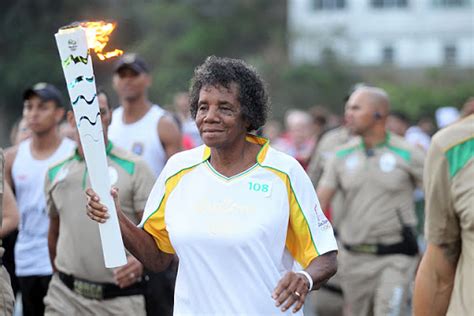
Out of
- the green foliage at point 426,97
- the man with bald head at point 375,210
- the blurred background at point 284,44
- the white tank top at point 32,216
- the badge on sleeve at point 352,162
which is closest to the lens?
the white tank top at point 32,216

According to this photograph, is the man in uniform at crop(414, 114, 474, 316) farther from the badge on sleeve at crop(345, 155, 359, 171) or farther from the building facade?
the building facade

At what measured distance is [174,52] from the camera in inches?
2099

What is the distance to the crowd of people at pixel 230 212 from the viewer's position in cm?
512

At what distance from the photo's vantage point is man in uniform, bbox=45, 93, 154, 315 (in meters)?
7.71

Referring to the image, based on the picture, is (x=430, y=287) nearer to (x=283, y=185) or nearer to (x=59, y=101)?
(x=283, y=185)

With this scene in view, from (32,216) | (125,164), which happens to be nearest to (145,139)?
(32,216)

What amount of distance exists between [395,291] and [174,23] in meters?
50.4

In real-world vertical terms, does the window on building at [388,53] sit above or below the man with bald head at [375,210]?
below

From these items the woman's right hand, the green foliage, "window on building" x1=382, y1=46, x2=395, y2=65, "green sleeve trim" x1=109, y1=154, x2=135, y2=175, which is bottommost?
the green foliage

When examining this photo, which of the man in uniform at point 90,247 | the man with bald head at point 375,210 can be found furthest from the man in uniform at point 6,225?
the man with bald head at point 375,210

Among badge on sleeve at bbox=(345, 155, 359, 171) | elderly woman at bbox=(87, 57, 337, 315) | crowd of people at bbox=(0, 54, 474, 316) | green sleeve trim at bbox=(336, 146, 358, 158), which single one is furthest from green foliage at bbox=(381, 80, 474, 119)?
elderly woman at bbox=(87, 57, 337, 315)

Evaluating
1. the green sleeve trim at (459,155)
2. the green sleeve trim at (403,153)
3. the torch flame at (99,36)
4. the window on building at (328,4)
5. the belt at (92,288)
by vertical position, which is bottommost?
the window on building at (328,4)

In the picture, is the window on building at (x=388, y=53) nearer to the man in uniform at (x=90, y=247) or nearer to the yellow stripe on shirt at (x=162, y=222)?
the man in uniform at (x=90, y=247)

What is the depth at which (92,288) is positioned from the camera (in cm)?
774
